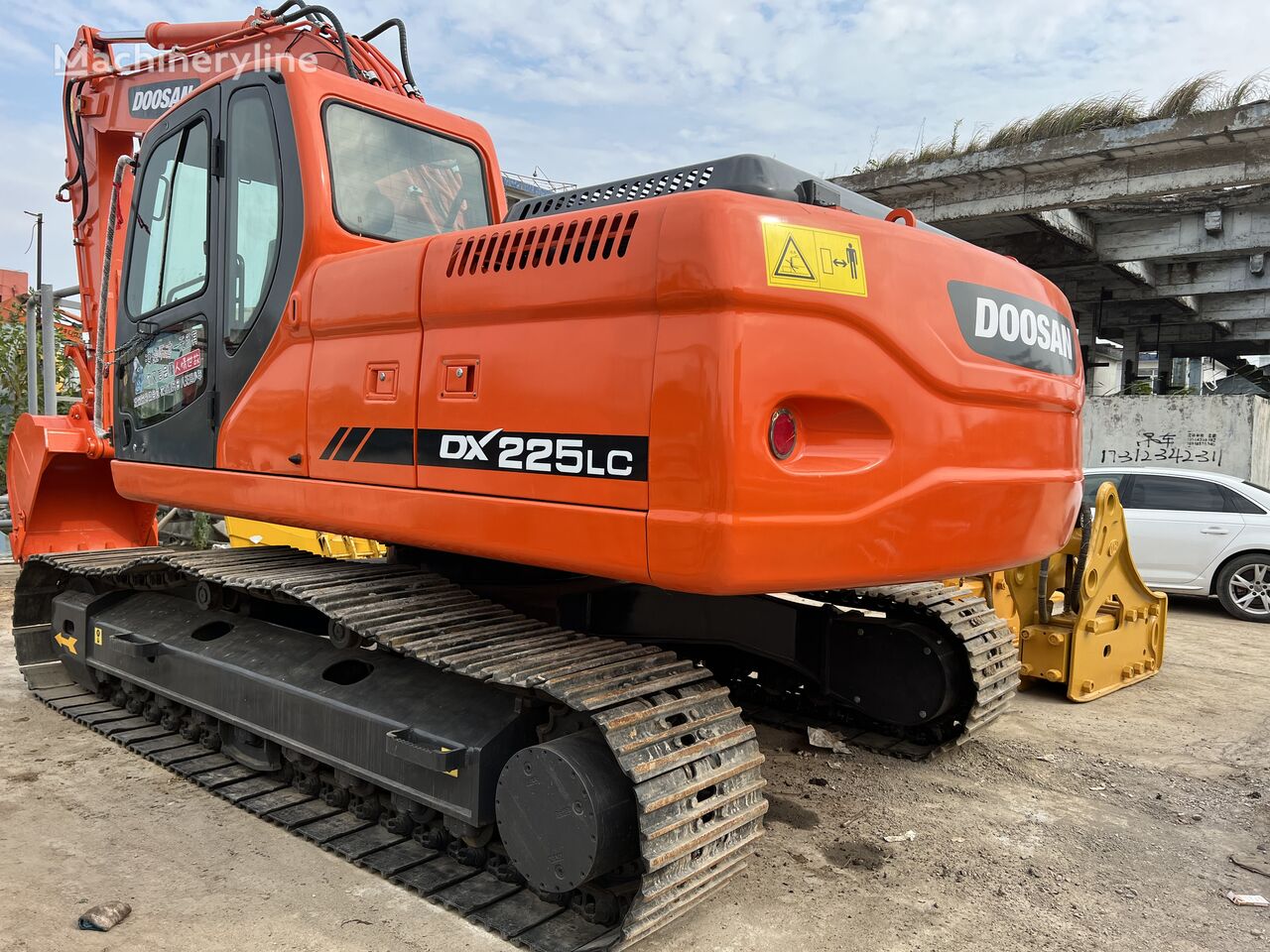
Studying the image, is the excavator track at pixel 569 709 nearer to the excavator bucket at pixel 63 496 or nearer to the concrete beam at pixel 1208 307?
the excavator bucket at pixel 63 496

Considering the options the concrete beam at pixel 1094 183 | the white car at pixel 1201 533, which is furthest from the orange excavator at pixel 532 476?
the concrete beam at pixel 1094 183

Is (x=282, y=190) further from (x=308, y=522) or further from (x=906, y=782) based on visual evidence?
(x=906, y=782)

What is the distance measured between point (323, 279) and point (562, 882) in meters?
2.12

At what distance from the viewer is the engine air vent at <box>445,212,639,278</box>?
2525mm

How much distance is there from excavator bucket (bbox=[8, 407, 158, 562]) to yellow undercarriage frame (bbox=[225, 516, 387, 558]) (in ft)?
2.55

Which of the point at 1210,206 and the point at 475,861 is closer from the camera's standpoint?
the point at 475,861

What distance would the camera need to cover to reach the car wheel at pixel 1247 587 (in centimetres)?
870

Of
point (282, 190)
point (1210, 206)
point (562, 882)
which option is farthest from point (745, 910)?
point (1210, 206)

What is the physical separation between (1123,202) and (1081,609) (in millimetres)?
7880

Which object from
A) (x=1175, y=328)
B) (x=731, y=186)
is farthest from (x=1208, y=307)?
(x=731, y=186)

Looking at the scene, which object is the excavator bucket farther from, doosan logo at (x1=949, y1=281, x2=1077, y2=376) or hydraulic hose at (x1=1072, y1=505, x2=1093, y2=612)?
hydraulic hose at (x1=1072, y1=505, x2=1093, y2=612)

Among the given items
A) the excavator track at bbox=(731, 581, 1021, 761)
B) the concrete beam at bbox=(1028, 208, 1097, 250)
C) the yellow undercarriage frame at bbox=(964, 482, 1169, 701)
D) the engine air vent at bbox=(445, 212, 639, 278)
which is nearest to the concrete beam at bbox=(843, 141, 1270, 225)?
the concrete beam at bbox=(1028, 208, 1097, 250)

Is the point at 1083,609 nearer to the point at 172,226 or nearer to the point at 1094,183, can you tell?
the point at 172,226

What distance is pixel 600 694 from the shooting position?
2.74 metres
